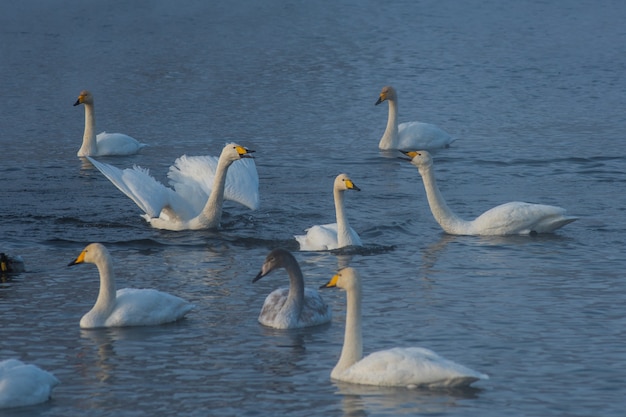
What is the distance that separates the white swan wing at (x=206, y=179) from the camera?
1582 centimetres

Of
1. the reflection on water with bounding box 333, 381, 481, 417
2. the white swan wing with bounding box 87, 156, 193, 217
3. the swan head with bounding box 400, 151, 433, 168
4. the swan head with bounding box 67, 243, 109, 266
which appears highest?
the swan head with bounding box 400, 151, 433, 168

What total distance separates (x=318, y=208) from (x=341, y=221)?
2.68 m

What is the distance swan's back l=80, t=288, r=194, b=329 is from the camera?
10.7m

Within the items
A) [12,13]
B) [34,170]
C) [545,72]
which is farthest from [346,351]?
[12,13]

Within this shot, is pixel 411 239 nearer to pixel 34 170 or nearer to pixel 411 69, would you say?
pixel 34 170

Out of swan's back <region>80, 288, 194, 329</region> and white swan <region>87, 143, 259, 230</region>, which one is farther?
white swan <region>87, 143, 259, 230</region>

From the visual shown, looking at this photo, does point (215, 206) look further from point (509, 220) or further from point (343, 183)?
point (509, 220)

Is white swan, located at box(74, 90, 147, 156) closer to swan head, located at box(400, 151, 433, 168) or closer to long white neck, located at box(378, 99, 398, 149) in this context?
long white neck, located at box(378, 99, 398, 149)

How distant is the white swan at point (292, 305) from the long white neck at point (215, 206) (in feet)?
14.3

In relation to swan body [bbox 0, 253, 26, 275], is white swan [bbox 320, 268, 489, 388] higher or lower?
lower

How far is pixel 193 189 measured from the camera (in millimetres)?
16094

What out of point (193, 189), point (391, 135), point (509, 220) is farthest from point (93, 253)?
point (391, 135)

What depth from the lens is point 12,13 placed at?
37.2 meters

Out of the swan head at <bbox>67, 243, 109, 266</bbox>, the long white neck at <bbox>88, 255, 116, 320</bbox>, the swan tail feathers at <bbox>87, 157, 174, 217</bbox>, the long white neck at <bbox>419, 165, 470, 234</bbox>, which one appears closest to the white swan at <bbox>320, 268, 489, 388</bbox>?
the long white neck at <bbox>88, 255, 116, 320</bbox>
